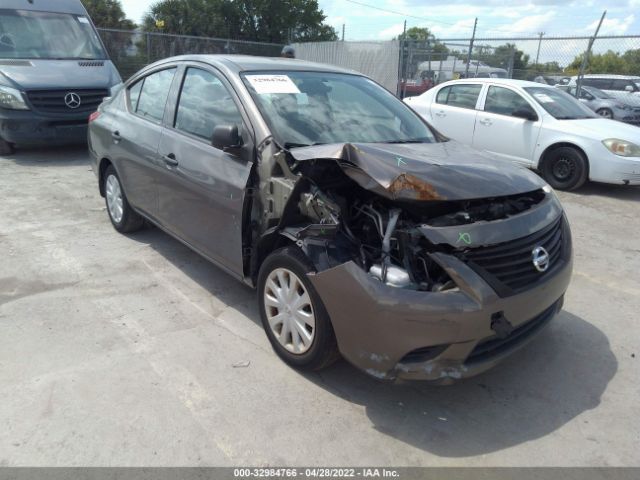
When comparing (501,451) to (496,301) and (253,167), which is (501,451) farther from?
(253,167)

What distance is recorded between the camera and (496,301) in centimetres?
257

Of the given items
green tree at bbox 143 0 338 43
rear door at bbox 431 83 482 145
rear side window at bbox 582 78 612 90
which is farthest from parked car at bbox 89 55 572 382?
green tree at bbox 143 0 338 43

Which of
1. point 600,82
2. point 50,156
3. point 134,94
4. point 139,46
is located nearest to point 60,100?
point 50,156

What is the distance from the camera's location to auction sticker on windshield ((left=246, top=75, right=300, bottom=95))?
3.62m

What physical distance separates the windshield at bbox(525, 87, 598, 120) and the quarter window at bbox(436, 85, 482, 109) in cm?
84

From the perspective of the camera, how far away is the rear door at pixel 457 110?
28.6 feet

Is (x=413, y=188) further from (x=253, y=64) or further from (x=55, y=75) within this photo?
(x=55, y=75)

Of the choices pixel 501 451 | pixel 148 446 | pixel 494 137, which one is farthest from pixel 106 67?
pixel 501 451

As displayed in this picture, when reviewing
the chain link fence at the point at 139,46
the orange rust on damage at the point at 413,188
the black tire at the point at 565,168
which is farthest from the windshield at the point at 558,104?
the chain link fence at the point at 139,46

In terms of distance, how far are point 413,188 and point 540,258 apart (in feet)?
2.75

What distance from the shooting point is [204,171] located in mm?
3686

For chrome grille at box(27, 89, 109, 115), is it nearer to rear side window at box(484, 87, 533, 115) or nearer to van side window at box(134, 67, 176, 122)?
van side window at box(134, 67, 176, 122)

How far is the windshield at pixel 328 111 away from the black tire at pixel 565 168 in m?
4.24

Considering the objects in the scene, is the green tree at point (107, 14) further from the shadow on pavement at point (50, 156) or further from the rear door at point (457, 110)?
the rear door at point (457, 110)
